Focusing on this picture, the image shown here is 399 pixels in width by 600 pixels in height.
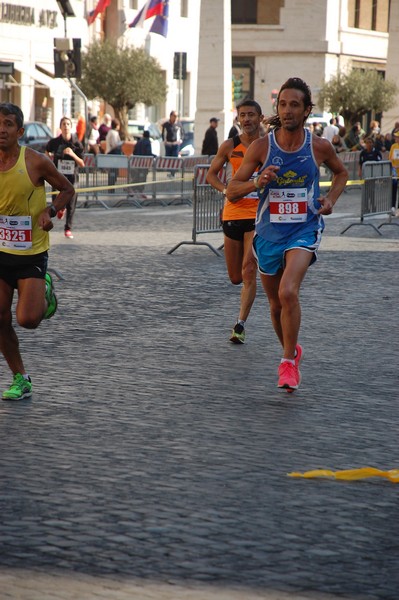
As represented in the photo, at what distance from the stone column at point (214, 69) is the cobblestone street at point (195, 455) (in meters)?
31.1

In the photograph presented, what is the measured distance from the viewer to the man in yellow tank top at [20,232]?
7992 millimetres

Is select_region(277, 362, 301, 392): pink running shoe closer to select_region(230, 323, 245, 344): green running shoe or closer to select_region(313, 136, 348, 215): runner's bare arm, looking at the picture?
select_region(313, 136, 348, 215): runner's bare arm

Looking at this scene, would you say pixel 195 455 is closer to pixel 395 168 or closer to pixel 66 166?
pixel 66 166

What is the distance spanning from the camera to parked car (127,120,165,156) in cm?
4434

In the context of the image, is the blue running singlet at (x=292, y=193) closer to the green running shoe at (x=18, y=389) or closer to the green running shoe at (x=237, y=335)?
the green running shoe at (x=18, y=389)

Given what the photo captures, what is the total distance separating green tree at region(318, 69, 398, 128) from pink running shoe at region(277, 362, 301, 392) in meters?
49.1

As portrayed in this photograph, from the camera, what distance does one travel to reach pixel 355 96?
192 feet

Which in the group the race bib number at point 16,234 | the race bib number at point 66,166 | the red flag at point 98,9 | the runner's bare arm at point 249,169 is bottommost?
the race bib number at point 66,166

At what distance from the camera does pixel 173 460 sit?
640cm

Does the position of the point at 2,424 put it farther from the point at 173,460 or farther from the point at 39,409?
the point at 173,460

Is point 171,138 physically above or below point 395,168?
below

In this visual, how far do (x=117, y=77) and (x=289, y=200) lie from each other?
1857 inches

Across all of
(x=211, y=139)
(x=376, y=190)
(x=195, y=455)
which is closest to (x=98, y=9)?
(x=211, y=139)

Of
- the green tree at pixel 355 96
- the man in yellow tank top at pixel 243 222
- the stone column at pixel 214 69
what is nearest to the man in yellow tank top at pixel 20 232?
the man in yellow tank top at pixel 243 222
